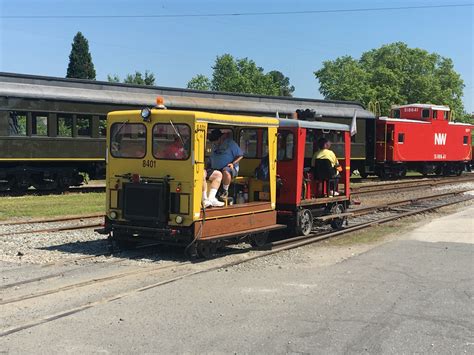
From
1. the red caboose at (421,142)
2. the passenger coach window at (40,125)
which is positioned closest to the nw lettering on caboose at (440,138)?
the red caboose at (421,142)

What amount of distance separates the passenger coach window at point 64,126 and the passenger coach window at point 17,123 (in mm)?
1110

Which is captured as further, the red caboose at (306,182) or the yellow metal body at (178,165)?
the red caboose at (306,182)

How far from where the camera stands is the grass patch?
13.4m

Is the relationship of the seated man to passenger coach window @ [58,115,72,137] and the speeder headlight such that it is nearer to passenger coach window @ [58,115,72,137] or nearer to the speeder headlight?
the speeder headlight

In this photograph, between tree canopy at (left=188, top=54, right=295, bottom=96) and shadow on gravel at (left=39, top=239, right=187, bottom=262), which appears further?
tree canopy at (left=188, top=54, right=295, bottom=96)

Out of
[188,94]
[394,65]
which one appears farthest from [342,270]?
[394,65]

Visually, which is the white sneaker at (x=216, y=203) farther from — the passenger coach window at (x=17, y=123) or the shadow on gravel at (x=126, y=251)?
the passenger coach window at (x=17, y=123)

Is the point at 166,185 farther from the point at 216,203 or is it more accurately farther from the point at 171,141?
the point at 216,203

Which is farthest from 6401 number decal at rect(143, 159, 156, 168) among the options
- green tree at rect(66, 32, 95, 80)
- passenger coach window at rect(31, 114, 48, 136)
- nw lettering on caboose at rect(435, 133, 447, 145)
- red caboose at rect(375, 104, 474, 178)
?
green tree at rect(66, 32, 95, 80)

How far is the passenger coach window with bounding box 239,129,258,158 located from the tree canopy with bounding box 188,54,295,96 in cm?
6563

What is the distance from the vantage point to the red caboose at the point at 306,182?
1027 cm

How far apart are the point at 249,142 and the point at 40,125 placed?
9.68 meters

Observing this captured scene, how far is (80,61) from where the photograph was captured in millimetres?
74250

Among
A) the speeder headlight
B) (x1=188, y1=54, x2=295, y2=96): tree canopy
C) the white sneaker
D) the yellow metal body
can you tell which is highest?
(x1=188, y1=54, x2=295, y2=96): tree canopy
